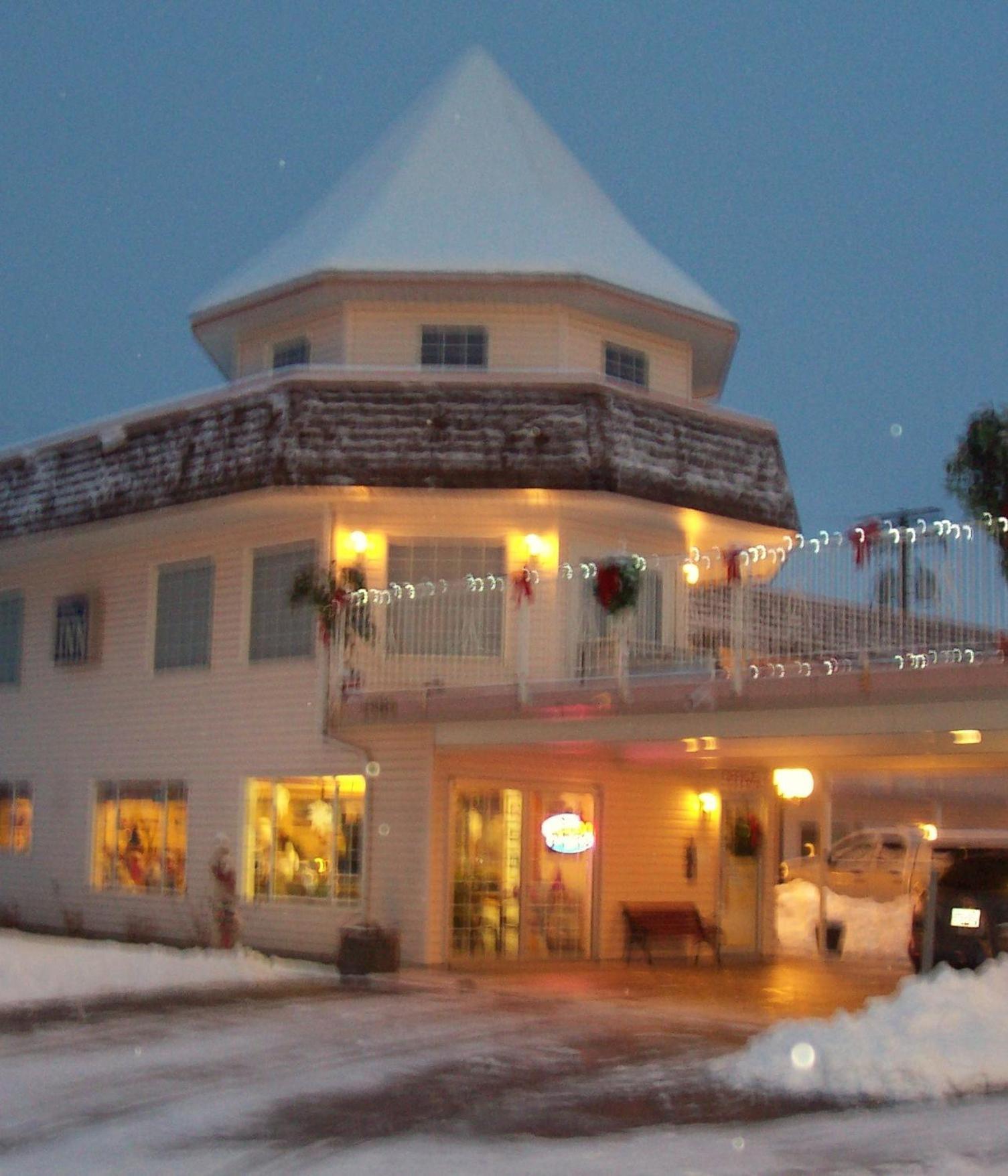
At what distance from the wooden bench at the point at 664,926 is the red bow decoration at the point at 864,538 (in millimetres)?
7538

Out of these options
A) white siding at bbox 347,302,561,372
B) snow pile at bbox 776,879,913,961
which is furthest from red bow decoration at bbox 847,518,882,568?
snow pile at bbox 776,879,913,961

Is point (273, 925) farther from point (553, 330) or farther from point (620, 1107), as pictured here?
point (620, 1107)

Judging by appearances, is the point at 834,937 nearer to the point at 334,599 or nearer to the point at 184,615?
the point at 334,599

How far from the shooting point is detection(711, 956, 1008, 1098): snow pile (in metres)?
11.8

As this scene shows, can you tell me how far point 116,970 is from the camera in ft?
59.0

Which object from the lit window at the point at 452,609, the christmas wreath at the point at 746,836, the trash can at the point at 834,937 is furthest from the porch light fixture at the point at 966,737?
the trash can at the point at 834,937

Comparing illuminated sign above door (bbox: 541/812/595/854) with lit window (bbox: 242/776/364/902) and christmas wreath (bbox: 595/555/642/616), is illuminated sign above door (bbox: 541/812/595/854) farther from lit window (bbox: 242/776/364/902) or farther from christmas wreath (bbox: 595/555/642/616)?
christmas wreath (bbox: 595/555/642/616)

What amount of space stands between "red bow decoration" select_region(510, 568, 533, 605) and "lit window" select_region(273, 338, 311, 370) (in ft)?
22.3

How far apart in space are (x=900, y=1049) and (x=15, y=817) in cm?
1830

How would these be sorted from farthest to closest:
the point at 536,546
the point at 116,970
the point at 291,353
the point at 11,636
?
the point at 11,636, the point at 291,353, the point at 536,546, the point at 116,970

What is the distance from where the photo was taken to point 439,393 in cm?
2134

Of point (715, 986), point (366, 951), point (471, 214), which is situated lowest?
point (715, 986)

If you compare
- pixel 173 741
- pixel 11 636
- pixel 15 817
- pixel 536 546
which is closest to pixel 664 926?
pixel 536 546

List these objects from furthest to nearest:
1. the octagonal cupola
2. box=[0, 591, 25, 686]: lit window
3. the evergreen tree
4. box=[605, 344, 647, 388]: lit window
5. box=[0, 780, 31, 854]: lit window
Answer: box=[0, 591, 25, 686]: lit window → box=[0, 780, 31, 854]: lit window → box=[605, 344, 647, 388]: lit window → the octagonal cupola → the evergreen tree
